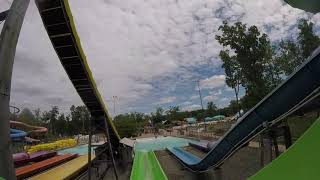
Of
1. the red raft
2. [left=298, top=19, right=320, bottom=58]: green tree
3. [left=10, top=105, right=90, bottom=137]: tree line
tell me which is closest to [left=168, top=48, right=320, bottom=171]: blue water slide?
the red raft

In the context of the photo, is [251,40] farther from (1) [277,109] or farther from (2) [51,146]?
(2) [51,146]

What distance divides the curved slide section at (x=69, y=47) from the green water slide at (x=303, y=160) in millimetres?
5599

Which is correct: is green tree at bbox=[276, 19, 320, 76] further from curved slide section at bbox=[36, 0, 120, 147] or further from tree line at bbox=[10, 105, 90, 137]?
tree line at bbox=[10, 105, 90, 137]

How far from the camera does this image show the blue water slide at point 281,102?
5104 mm

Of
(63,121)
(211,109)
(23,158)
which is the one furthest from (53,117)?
(23,158)

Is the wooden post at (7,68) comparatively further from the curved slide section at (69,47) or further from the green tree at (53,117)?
the green tree at (53,117)

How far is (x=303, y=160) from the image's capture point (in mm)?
3447

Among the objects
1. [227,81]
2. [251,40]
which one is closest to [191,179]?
[251,40]

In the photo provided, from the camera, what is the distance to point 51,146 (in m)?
36.5

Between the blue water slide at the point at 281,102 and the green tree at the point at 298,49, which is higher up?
the green tree at the point at 298,49

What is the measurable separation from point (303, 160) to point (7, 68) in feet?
14.1

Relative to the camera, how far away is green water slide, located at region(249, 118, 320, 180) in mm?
3332

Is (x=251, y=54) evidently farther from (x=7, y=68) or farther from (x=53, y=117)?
(x=53, y=117)

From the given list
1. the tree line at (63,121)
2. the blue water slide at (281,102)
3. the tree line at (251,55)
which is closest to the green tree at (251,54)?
the tree line at (251,55)
